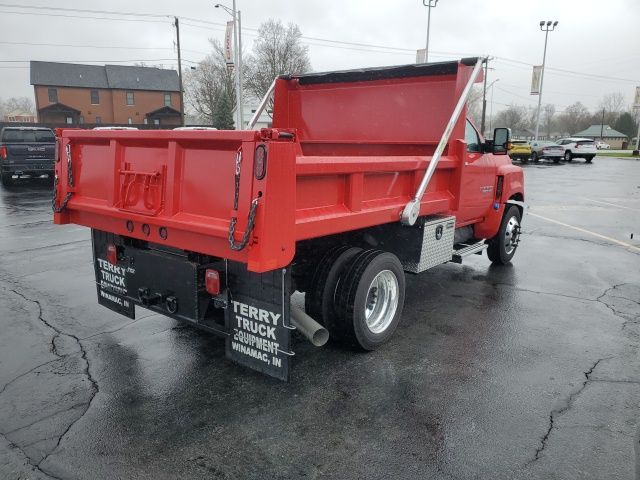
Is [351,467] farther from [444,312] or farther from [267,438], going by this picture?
[444,312]

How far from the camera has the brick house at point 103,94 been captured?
58.6 m

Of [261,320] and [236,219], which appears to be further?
[261,320]

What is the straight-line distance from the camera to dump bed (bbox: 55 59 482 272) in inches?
116

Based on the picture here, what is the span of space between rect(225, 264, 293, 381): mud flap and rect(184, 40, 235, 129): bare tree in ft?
170

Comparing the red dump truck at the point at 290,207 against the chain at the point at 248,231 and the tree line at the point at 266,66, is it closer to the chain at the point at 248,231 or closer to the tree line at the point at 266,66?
the chain at the point at 248,231

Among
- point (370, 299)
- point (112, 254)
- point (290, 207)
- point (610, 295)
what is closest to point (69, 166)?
point (112, 254)

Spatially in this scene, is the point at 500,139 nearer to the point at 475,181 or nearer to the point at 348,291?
the point at 475,181

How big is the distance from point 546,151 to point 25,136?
109 feet

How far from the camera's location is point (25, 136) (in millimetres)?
17078

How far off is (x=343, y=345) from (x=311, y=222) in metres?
1.54

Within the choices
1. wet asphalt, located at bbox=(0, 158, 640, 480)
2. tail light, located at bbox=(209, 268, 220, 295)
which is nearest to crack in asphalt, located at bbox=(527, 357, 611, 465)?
wet asphalt, located at bbox=(0, 158, 640, 480)

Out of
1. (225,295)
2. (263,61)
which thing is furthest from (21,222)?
(263,61)

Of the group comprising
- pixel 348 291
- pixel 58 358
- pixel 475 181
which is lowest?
pixel 58 358

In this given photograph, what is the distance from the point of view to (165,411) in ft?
11.5
